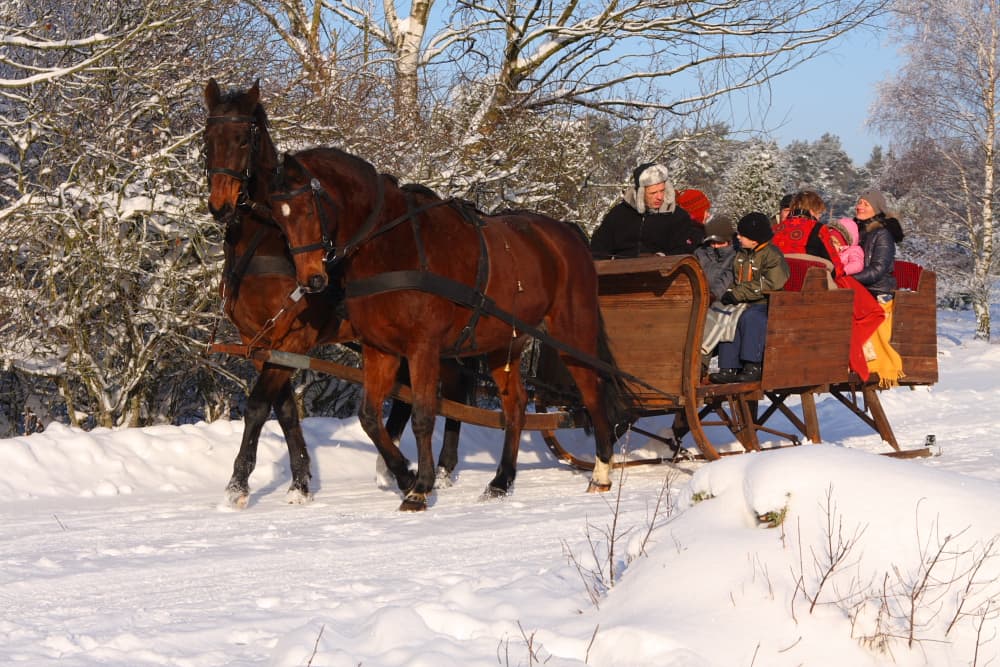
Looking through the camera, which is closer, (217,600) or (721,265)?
(217,600)

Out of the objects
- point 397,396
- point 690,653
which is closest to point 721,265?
point 397,396

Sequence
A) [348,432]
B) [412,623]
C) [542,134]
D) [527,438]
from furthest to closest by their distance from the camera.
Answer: [542,134], [527,438], [348,432], [412,623]

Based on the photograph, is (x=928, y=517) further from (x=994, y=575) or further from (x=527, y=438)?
(x=527, y=438)

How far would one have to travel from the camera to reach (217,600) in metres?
4.16

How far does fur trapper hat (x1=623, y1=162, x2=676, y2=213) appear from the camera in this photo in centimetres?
815

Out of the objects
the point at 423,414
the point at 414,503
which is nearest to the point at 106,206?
the point at 423,414

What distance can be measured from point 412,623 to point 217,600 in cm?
96

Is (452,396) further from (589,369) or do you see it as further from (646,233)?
(646,233)

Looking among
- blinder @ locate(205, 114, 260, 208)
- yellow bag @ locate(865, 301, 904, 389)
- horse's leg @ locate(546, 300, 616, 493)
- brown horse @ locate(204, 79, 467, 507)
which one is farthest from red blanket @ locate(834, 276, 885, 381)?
blinder @ locate(205, 114, 260, 208)

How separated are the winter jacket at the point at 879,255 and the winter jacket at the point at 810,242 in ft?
0.81

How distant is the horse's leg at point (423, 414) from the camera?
6.32m

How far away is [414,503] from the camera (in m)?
6.32

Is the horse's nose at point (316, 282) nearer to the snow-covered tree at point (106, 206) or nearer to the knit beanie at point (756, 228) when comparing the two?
the snow-covered tree at point (106, 206)

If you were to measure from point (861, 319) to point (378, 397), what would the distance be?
3.75 meters
